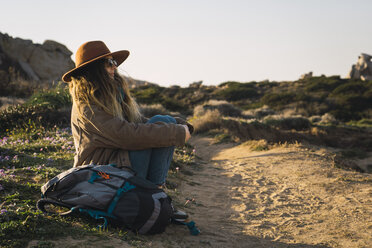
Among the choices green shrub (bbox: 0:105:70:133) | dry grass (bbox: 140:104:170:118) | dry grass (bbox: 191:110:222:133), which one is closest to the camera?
green shrub (bbox: 0:105:70:133)

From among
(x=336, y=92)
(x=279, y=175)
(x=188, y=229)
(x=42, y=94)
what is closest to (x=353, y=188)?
(x=279, y=175)

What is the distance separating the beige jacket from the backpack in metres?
A: 0.22

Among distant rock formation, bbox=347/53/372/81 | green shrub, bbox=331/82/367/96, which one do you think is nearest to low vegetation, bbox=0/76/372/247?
green shrub, bbox=331/82/367/96

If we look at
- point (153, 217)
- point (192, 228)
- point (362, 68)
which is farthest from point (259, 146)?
point (362, 68)

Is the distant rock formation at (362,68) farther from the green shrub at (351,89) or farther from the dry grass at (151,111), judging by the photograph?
the dry grass at (151,111)

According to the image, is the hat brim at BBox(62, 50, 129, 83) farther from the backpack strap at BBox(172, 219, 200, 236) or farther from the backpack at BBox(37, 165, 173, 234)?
the backpack strap at BBox(172, 219, 200, 236)

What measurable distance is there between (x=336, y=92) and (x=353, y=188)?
26280mm

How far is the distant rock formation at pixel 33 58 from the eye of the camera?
20266 millimetres

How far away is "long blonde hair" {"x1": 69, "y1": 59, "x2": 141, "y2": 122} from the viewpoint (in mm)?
3127

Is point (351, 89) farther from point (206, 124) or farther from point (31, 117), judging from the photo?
point (31, 117)

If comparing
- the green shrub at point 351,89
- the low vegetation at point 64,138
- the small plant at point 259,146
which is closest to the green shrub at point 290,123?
the low vegetation at point 64,138

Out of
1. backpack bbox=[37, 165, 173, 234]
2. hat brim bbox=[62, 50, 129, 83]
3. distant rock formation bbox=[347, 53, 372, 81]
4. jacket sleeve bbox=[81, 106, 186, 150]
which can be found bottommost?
backpack bbox=[37, 165, 173, 234]

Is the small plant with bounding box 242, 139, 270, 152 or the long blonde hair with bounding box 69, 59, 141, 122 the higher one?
the long blonde hair with bounding box 69, 59, 141, 122

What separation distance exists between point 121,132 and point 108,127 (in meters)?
0.13
